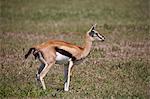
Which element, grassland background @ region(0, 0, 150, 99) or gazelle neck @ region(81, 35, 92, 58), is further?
gazelle neck @ region(81, 35, 92, 58)

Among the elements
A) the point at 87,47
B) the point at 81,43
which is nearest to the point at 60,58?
the point at 87,47

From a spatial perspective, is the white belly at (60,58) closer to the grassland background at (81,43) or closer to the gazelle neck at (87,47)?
the gazelle neck at (87,47)

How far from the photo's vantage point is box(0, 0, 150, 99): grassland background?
1274cm

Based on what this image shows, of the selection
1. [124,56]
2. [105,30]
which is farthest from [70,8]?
[124,56]

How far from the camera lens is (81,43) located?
2003 centimetres

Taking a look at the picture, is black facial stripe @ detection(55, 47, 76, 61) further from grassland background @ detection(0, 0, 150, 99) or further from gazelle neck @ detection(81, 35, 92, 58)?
grassland background @ detection(0, 0, 150, 99)

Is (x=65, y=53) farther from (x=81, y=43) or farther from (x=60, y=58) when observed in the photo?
(x=81, y=43)

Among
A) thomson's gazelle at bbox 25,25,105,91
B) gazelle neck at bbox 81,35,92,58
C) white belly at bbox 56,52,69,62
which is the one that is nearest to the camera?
thomson's gazelle at bbox 25,25,105,91

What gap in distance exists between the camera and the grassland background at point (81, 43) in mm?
12742

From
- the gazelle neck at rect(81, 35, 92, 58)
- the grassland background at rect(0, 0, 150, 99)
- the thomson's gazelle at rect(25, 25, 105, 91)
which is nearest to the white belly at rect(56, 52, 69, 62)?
the thomson's gazelle at rect(25, 25, 105, 91)

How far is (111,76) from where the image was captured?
47.0 feet

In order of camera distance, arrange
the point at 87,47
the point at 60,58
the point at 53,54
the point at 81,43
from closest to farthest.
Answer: the point at 53,54 → the point at 60,58 → the point at 87,47 → the point at 81,43

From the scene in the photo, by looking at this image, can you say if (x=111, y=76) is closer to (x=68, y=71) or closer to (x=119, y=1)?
(x=68, y=71)

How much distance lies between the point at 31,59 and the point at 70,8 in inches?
595
